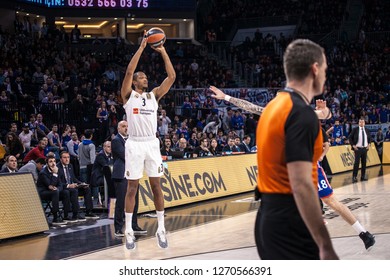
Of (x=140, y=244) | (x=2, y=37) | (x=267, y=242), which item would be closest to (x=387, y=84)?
(x=2, y=37)

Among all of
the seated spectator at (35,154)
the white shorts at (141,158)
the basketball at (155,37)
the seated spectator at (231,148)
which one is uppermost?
the basketball at (155,37)

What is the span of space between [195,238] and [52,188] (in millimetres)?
3083

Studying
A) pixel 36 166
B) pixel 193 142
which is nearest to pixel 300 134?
pixel 36 166

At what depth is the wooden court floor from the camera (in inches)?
366

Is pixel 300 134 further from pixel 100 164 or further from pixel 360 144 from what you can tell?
pixel 360 144

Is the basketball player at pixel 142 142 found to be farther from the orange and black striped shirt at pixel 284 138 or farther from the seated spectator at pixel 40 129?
the seated spectator at pixel 40 129

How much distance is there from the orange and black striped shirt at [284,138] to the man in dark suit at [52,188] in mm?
8765

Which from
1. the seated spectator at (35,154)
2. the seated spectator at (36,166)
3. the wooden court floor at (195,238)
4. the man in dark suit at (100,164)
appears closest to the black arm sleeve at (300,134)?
the wooden court floor at (195,238)

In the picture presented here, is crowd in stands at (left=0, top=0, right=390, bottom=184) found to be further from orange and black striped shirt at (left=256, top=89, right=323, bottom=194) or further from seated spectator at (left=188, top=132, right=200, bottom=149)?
orange and black striped shirt at (left=256, top=89, right=323, bottom=194)

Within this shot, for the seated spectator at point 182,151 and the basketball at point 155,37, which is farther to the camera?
the seated spectator at point 182,151

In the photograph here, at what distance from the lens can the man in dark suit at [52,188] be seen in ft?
41.1

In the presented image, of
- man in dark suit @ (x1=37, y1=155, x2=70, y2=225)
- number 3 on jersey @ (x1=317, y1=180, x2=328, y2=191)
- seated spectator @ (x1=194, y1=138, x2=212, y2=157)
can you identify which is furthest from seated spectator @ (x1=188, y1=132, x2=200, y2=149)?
number 3 on jersey @ (x1=317, y1=180, x2=328, y2=191)

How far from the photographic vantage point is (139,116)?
30.9ft

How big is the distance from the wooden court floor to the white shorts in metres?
1.05
